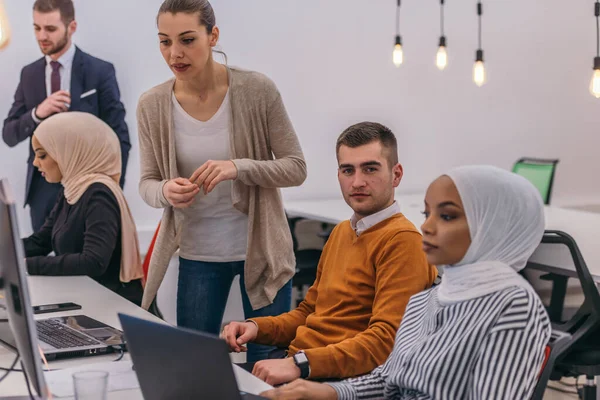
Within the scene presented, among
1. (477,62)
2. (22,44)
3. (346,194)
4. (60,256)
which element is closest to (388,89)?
(477,62)

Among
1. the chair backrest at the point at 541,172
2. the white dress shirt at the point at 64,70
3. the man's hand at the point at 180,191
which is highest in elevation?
the white dress shirt at the point at 64,70

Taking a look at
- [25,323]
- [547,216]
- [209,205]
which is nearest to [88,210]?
[209,205]

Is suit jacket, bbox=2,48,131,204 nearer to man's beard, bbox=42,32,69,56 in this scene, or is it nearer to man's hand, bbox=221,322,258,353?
man's beard, bbox=42,32,69,56

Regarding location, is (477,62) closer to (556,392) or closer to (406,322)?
(556,392)

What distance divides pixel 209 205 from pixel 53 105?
2250 millimetres

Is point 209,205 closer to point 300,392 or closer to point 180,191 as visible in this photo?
point 180,191

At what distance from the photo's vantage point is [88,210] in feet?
9.27

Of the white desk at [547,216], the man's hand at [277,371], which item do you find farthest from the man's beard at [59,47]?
the man's hand at [277,371]

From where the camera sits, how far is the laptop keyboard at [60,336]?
1923 mm

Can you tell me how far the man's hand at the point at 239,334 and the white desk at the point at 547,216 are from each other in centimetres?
155

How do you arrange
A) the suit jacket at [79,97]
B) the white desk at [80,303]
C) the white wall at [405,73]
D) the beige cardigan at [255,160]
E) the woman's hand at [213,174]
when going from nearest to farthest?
the white desk at [80,303] → the woman's hand at [213,174] → the beige cardigan at [255,160] → the suit jacket at [79,97] → the white wall at [405,73]

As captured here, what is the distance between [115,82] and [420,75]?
208 cm

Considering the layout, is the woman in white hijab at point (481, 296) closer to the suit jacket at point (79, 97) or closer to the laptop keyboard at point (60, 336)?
the laptop keyboard at point (60, 336)

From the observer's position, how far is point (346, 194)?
2.06 metres
